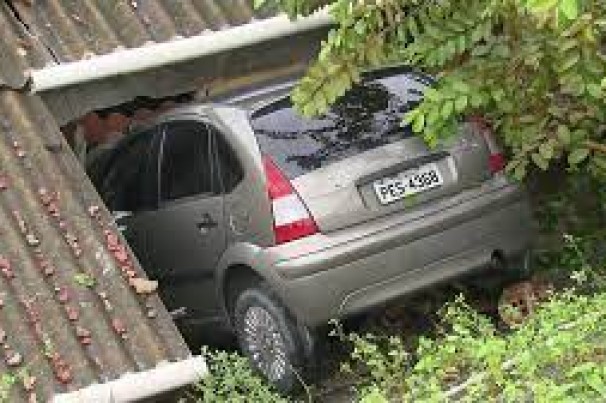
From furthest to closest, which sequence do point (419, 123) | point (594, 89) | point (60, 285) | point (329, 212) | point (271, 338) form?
point (271, 338)
point (329, 212)
point (60, 285)
point (419, 123)
point (594, 89)

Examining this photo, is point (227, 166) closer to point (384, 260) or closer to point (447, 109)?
point (384, 260)

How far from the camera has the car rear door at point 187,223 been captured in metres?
8.78

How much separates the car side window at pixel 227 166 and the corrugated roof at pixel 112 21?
54.8 inches

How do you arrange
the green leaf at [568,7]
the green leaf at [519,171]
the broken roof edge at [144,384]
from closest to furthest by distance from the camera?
the green leaf at [568,7] < the broken roof edge at [144,384] < the green leaf at [519,171]

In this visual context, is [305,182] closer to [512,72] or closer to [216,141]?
[216,141]

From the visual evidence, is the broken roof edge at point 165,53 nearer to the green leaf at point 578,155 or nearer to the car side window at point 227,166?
the car side window at point 227,166

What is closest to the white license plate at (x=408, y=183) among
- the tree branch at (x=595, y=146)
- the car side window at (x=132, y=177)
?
the tree branch at (x=595, y=146)

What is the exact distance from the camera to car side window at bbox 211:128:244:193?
27.6ft

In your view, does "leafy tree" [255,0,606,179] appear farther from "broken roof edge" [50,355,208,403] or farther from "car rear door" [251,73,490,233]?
"broken roof edge" [50,355,208,403]

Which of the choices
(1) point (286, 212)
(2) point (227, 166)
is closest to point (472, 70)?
(1) point (286, 212)

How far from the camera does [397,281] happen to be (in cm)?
809

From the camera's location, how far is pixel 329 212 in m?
7.95

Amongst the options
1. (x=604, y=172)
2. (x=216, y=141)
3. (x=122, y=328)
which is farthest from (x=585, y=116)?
(x=122, y=328)

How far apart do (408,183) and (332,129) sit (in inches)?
24.9
